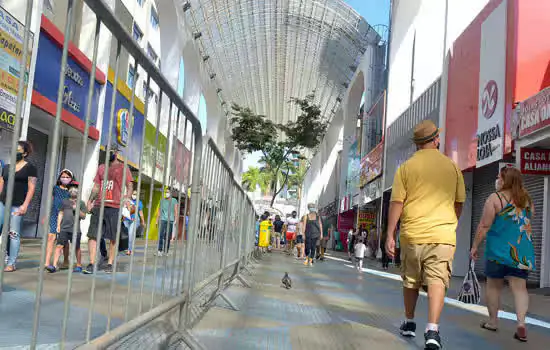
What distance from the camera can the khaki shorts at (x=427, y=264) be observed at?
14.9 feet

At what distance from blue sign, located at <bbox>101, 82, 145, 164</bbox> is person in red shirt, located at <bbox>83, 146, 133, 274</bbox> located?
0.06 m

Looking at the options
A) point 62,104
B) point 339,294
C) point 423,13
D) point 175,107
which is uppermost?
point 423,13

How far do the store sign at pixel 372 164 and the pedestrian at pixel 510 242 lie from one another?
76.2 ft

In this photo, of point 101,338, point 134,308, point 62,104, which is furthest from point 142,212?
point 62,104

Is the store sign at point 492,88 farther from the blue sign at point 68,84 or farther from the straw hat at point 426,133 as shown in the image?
the blue sign at point 68,84

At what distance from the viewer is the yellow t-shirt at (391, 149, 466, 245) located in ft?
15.2

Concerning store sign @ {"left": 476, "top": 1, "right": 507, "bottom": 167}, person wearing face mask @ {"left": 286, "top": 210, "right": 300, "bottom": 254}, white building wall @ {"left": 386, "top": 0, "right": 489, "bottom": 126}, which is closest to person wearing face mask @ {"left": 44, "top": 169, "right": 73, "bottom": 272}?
store sign @ {"left": 476, "top": 1, "right": 507, "bottom": 167}

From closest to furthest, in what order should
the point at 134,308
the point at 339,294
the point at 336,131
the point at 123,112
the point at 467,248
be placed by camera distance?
the point at 123,112, the point at 134,308, the point at 339,294, the point at 467,248, the point at 336,131

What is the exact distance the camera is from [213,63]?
132ft

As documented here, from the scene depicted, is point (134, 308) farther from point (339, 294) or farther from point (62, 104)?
point (339, 294)

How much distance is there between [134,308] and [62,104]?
126 cm

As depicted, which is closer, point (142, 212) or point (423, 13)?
point (142, 212)

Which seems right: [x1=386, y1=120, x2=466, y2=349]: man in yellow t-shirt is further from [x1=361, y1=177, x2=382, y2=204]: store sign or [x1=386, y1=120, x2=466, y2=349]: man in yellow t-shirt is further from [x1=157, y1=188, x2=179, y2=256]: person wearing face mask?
[x1=361, y1=177, x2=382, y2=204]: store sign

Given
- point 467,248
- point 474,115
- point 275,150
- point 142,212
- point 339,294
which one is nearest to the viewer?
point 142,212
